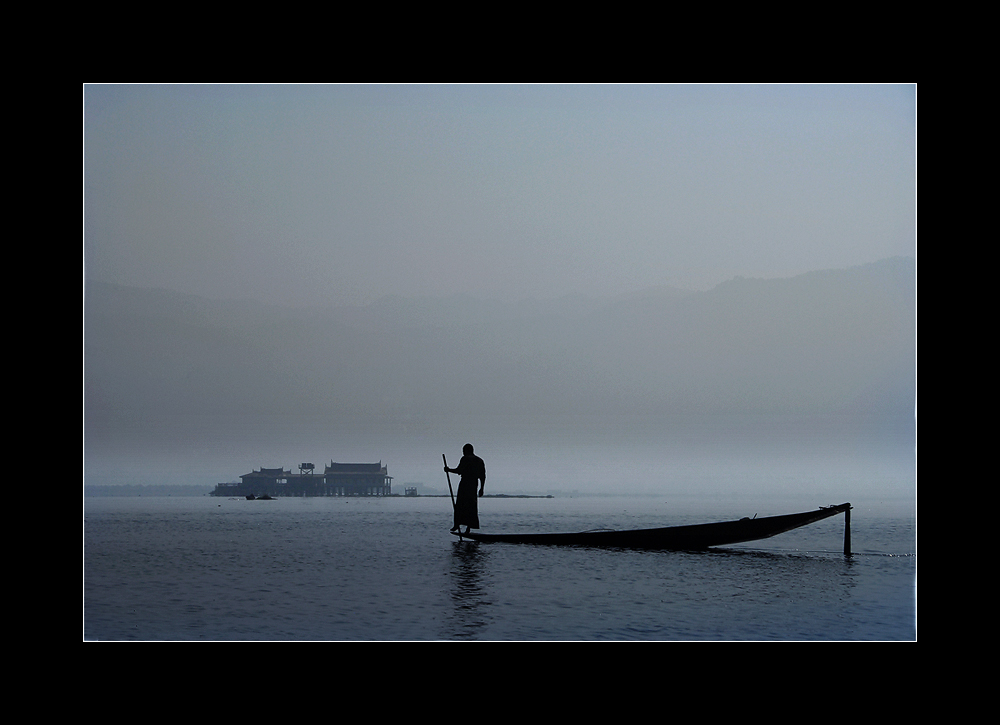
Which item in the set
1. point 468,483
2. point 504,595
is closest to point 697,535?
point 468,483

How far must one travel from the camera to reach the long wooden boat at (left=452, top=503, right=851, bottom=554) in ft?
41.8

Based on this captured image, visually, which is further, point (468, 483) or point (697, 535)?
point (697, 535)

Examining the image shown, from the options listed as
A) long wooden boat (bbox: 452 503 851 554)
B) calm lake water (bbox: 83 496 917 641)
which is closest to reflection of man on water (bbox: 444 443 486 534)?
calm lake water (bbox: 83 496 917 641)

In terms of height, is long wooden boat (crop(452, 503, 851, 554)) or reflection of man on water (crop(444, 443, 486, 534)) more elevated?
reflection of man on water (crop(444, 443, 486, 534))

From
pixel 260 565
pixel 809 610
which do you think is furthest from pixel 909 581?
pixel 260 565

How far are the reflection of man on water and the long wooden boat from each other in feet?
4.52

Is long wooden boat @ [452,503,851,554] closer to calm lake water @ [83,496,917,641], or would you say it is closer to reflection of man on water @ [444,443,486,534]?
calm lake water @ [83,496,917,641]

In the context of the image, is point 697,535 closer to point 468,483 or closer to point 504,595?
point 468,483

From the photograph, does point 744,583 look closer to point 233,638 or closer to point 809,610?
point 809,610

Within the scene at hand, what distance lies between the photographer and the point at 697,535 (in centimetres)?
1373

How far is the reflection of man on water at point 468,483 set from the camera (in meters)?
12.7

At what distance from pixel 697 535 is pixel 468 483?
3497 millimetres
